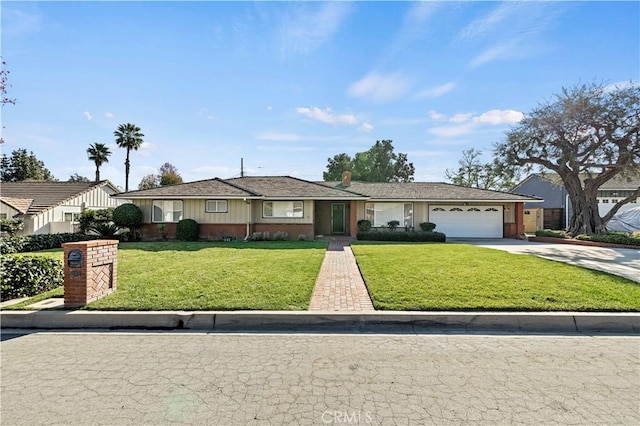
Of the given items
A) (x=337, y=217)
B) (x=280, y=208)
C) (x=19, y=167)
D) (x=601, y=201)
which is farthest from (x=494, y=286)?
(x=19, y=167)

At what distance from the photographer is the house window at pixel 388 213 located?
65.0 feet

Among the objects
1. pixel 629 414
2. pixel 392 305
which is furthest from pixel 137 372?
pixel 629 414

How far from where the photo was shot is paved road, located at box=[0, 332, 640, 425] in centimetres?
268

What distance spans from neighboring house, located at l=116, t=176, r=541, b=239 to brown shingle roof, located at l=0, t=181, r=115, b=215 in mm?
10490

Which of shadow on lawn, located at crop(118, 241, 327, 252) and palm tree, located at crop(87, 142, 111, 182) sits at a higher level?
palm tree, located at crop(87, 142, 111, 182)

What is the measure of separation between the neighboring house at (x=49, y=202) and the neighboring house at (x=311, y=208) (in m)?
7.22

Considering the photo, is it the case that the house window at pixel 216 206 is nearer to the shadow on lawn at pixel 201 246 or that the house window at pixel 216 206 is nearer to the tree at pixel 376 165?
the shadow on lawn at pixel 201 246

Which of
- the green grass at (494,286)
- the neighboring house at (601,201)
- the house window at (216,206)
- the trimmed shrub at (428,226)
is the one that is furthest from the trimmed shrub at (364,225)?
the neighboring house at (601,201)

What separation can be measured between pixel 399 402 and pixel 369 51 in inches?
434

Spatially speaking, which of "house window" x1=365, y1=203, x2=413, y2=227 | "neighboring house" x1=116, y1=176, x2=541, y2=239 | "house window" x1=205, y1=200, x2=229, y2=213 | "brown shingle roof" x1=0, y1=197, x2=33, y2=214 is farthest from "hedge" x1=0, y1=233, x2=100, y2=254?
"house window" x1=365, y1=203, x2=413, y2=227

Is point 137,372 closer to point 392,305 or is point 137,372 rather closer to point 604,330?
point 392,305

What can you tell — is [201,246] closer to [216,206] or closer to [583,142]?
[216,206]

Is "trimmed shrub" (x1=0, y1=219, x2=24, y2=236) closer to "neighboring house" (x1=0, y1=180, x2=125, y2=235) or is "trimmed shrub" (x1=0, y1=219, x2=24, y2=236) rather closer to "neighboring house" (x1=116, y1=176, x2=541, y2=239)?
"neighboring house" (x1=0, y1=180, x2=125, y2=235)

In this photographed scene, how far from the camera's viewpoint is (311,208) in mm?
17891
